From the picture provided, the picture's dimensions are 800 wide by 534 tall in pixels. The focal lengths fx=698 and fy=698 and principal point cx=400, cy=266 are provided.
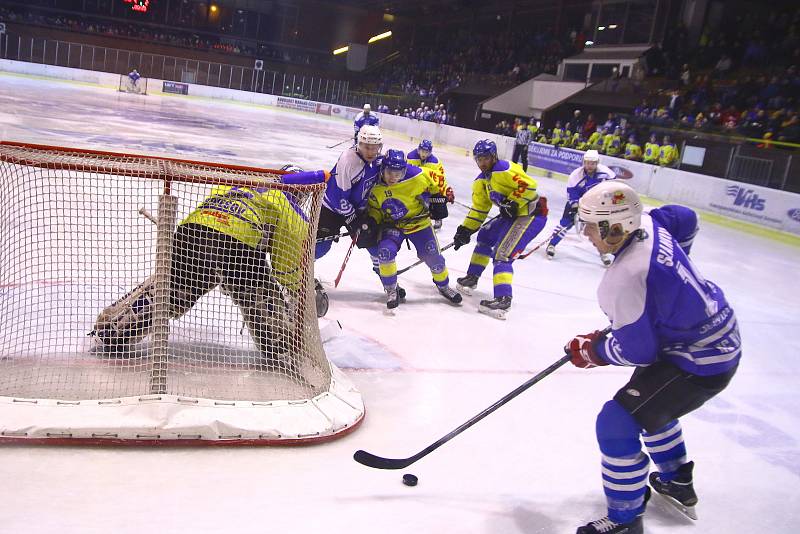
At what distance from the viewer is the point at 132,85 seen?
82.2 feet

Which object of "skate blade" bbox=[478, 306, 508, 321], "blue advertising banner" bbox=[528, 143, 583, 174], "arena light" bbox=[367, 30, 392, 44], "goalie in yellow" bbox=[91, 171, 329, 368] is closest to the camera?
"goalie in yellow" bbox=[91, 171, 329, 368]

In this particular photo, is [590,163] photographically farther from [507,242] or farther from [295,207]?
[295,207]

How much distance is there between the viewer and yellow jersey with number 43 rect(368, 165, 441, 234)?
4.84 m

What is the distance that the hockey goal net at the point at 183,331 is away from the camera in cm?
259

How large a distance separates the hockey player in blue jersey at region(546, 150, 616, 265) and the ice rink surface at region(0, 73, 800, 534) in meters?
1.14

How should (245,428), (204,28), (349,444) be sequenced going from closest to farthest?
(245,428) → (349,444) → (204,28)

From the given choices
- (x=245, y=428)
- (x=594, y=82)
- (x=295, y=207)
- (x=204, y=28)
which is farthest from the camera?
(x=204, y=28)

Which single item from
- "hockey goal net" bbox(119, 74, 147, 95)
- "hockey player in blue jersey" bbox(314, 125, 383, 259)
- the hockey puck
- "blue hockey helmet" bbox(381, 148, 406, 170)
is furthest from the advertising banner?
the hockey puck

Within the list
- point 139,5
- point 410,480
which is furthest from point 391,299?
point 139,5

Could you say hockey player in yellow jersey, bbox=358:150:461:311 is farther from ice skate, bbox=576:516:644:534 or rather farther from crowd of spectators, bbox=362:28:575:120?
crowd of spectators, bbox=362:28:575:120

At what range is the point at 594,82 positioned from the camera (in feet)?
72.8

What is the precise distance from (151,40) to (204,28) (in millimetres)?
3360

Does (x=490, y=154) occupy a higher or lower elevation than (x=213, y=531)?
higher

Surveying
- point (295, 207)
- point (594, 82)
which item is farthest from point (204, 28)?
point (295, 207)
